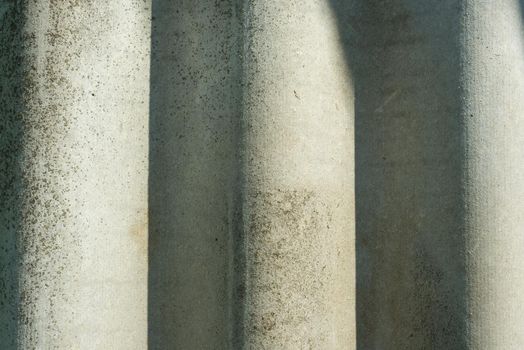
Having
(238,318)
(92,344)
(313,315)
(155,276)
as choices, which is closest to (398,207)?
(313,315)

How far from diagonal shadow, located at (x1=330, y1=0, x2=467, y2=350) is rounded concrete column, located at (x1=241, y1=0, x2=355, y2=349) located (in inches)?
5.2

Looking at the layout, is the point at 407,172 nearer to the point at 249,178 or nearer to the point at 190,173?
the point at 249,178

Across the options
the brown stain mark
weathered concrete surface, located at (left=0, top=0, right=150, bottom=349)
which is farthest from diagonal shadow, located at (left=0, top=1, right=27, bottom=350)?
the brown stain mark

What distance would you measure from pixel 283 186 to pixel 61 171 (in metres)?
0.43

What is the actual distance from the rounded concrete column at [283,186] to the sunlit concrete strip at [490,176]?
0.30 meters

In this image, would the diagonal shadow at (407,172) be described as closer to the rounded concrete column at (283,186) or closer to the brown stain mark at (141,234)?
the rounded concrete column at (283,186)

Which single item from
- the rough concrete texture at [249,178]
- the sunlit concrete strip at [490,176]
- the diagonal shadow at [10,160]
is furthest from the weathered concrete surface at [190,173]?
the sunlit concrete strip at [490,176]

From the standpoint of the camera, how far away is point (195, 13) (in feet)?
4.38

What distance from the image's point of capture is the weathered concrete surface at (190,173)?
131 cm

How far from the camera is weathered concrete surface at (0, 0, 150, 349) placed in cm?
119

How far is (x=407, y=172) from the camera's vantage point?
1.32m

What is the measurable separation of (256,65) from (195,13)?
207mm

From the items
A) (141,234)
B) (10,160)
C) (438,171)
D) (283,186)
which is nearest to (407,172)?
(438,171)

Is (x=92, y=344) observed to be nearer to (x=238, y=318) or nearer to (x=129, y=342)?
(x=129, y=342)
